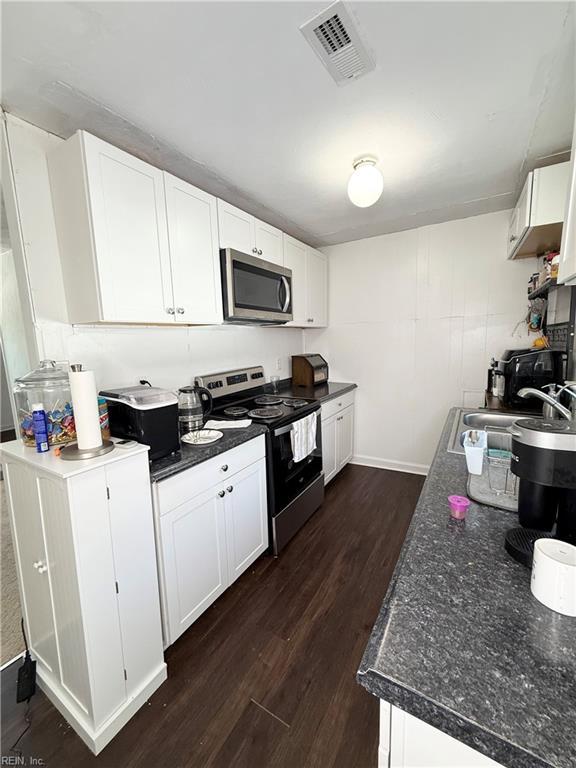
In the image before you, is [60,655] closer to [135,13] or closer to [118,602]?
[118,602]

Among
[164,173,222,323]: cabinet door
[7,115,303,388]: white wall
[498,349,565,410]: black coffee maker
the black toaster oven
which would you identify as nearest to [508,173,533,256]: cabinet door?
[498,349,565,410]: black coffee maker

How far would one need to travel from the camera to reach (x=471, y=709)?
0.45 m

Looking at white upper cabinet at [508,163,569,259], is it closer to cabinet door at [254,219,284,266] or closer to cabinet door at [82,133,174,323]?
cabinet door at [254,219,284,266]

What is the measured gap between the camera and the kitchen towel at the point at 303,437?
2.15m

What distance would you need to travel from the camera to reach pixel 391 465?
3312mm

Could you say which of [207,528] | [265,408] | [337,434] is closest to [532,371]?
[337,434]

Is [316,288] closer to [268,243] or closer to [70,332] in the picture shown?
[268,243]

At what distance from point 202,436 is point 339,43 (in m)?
1.70

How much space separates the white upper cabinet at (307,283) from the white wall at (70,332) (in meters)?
0.78

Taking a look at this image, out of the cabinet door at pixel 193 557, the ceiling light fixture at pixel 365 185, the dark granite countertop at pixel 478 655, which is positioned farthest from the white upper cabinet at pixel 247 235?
the dark granite countertop at pixel 478 655

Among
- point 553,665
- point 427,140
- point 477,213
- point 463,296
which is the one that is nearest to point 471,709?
point 553,665

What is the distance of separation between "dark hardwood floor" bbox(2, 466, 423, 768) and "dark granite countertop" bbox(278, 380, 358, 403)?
1199mm

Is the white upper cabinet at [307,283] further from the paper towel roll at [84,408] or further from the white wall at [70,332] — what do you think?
the paper towel roll at [84,408]

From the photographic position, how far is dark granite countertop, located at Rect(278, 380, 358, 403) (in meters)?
2.73
